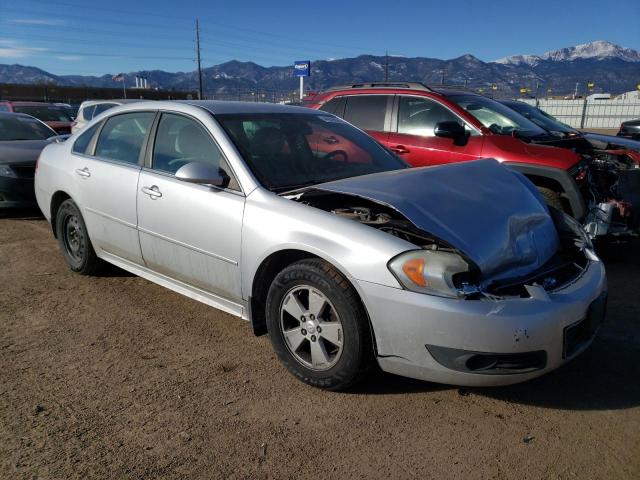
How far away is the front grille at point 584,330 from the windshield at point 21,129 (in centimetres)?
849

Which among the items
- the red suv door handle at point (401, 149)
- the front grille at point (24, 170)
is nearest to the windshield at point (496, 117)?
the red suv door handle at point (401, 149)

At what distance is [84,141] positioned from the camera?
187 inches

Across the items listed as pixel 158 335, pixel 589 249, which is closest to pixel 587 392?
pixel 589 249

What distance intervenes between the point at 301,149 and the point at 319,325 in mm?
1486

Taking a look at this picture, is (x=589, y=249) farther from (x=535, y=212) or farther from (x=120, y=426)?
(x=120, y=426)

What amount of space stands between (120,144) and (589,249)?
12.0 ft

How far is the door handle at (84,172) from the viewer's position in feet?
14.6

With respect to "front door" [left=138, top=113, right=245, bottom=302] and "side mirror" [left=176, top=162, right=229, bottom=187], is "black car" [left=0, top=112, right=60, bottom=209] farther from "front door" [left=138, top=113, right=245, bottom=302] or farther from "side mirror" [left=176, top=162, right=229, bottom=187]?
"side mirror" [left=176, top=162, right=229, bottom=187]

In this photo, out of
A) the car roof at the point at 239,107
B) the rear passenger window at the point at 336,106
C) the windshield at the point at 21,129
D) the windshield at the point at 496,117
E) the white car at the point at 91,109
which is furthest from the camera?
the white car at the point at 91,109

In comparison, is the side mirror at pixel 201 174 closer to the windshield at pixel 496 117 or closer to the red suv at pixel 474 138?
the red suv at pixel 474 138

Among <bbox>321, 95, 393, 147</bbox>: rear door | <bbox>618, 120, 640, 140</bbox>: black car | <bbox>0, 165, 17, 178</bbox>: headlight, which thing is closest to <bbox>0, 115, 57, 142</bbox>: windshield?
<bbox>0, 165, 17, 178</bbox>: headlight

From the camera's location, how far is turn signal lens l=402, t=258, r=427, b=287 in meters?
2.52

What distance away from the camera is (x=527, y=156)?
5.49 meters

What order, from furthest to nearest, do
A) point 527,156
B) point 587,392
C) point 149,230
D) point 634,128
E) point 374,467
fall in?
1. point 634,128
2. point 527,156
3. point 149,230
4. point 587,392
5. point 374,467
